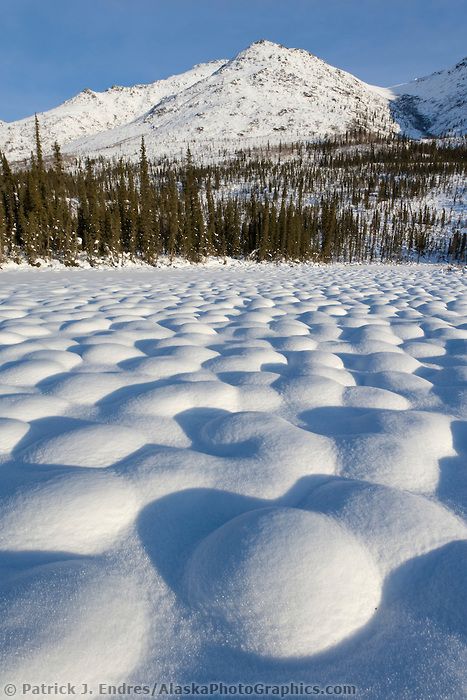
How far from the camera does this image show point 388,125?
147375mm

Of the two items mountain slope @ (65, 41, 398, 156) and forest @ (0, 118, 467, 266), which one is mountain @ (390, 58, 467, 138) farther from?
forest @ (0, 118, 467, 266)

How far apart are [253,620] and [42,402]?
49.3 inches

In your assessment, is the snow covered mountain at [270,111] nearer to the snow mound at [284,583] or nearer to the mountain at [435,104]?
the mountain at [435,104]

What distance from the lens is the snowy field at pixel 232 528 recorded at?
0.69 m

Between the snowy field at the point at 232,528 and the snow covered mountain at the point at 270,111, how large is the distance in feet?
420

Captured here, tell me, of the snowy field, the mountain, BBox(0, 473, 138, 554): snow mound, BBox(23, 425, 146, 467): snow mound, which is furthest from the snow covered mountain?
BBox(0, 473, 138, 554): snow mound

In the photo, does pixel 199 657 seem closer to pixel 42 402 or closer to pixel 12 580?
pixel 12 580

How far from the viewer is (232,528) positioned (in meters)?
0.89

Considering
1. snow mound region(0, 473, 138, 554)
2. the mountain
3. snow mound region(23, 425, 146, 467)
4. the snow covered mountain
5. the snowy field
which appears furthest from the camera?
the mountain

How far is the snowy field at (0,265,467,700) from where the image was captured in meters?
0.69

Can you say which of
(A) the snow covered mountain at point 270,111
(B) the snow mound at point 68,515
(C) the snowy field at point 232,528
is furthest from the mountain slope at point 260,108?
(B) the snow mound at point 68,515

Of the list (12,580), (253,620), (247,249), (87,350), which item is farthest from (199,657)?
(247,249)

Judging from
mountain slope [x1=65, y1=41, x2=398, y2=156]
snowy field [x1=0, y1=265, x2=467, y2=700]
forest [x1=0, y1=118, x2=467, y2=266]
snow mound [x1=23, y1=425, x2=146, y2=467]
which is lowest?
snowy field [x1=0, y1=265, x2=467, y2=700]

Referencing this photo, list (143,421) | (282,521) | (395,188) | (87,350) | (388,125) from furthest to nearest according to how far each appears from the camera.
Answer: (388,125), (395,188), (87,350), (143,421), (282,521)
